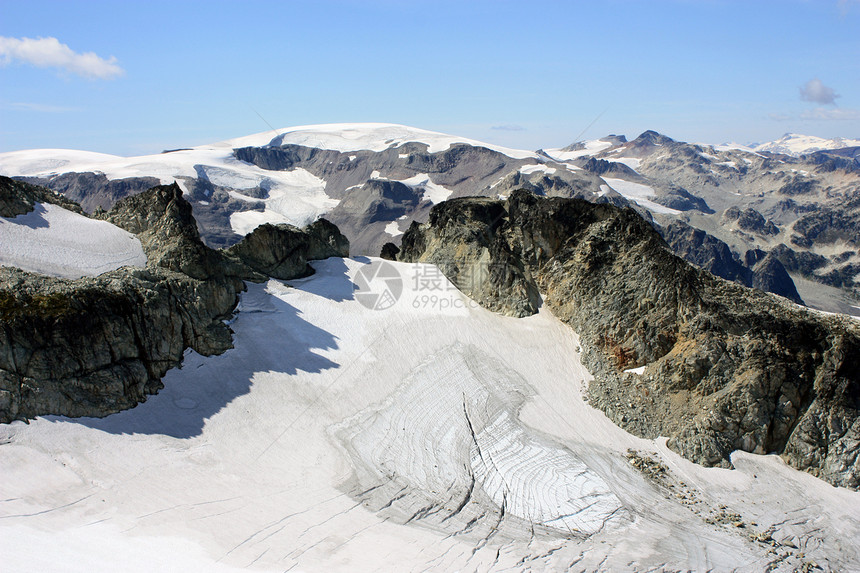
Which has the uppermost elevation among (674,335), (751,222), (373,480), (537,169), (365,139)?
(365,139)

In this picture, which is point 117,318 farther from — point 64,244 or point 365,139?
point 365,139

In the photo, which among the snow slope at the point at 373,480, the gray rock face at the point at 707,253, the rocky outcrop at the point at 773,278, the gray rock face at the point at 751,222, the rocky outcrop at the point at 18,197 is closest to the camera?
the snow slope at the point at 373,480

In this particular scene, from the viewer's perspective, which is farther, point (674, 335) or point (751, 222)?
point (751, 222)

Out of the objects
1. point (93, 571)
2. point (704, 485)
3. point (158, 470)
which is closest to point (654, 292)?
point (704, 485)

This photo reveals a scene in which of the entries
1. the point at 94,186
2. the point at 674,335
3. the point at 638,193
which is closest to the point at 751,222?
the point at 638,193

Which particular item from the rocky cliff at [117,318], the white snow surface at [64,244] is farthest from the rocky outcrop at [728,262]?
the white snow surface at [64,244]

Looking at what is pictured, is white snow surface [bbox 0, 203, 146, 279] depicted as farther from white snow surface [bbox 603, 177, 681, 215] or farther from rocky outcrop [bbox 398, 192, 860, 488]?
white snow surface [bbox 603, 177, 681, 215]

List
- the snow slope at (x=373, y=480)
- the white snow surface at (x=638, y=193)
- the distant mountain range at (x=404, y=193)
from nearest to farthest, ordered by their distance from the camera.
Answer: the snow slope at (x=373, y=480) < the distant mountain range at (x=404, y=193) < the white snow surface at (x=638, y=193)

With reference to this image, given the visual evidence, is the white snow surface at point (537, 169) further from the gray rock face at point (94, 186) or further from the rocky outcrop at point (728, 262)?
the gray rock face at point (94, 186)
